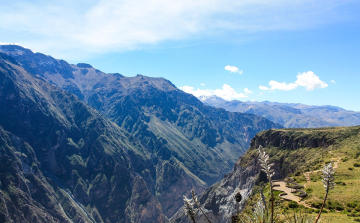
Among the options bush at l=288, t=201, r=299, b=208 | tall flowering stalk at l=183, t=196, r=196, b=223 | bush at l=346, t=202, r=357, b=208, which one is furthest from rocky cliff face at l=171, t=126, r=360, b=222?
tall flowering stalk at l=183, t=196, r=196, b=223

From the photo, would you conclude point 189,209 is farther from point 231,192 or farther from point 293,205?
point 231,192

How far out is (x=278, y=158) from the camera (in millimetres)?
117062

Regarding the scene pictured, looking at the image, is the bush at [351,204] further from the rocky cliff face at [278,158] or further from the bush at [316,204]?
the rocky cliff face at [278,158]

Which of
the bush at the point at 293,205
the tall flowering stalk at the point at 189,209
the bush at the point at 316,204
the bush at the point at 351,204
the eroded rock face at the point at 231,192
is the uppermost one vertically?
the tall flowering stalk at the point at 189,209

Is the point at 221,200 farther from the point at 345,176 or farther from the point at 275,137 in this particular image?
the point at 345,176

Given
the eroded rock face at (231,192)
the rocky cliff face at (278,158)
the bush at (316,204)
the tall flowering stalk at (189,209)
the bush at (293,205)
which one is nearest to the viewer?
the tall flowering stalk at (189,209)

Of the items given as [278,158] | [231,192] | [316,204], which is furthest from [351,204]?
[231,192]

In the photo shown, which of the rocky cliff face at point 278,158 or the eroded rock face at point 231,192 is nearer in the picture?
the rocky cliff face at point 278,158

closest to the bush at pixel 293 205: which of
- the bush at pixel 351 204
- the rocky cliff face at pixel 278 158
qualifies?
the bush at pixel 351 204

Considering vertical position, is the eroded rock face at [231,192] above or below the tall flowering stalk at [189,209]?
below

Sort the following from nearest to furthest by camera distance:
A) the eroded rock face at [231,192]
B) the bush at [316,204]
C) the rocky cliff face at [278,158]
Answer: the bush at [316,204] → the rocky cliff face at [278,158] → the eroded rock face at [231,192]

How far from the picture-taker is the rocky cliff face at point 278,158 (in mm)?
98688

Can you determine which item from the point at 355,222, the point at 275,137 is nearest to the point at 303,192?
the point at 355,222

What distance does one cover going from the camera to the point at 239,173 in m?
147
